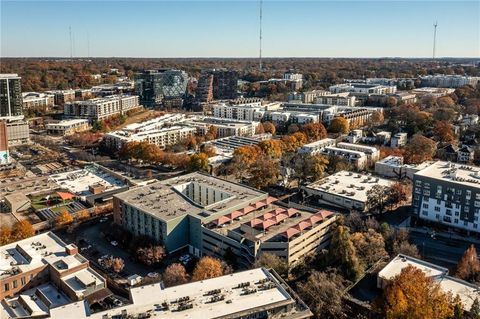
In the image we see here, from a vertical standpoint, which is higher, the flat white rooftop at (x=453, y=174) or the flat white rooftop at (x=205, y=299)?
the flat white rooftop at (x=453, y=174)

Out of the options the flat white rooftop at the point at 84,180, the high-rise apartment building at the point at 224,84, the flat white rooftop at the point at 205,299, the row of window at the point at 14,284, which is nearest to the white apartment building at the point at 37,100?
the high-rise apartment building at the point at 224,84

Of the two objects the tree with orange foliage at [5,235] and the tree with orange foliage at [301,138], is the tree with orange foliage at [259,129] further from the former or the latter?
the tree with orange foliage at [5,235]

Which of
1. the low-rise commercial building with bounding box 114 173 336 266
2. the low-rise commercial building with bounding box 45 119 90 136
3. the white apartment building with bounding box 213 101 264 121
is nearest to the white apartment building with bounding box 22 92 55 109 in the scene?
the low-rise commercial building with bounding box 45 119 90 136

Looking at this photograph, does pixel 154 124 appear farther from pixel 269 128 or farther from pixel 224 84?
pixel 224 84

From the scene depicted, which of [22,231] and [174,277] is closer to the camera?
[174,277]

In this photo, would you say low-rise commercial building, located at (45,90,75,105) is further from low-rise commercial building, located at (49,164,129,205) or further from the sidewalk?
the sidewalk

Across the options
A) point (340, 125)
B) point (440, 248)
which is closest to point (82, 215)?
point (440, 248)
